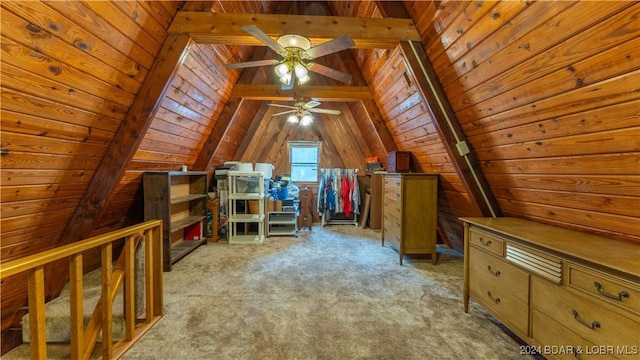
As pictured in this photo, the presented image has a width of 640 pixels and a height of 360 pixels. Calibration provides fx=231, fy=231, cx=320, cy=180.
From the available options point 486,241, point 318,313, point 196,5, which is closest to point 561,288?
point 486,241

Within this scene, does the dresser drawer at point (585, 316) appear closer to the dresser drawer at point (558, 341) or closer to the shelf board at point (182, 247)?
the dresser drawer at point (558, 341)

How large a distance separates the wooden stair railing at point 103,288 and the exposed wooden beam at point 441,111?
10.1ft

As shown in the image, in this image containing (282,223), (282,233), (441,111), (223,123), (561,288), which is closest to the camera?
(561,288)

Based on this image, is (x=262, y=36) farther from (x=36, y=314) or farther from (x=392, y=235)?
(x=392, y=235)

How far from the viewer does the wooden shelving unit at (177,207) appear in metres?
3.21

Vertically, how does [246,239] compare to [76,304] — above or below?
below

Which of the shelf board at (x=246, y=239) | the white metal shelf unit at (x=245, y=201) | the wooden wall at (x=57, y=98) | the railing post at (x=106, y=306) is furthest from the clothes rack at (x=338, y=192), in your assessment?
the railing post at (x=106, y=306)

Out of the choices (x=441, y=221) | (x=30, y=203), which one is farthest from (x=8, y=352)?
(x=441, y=221)

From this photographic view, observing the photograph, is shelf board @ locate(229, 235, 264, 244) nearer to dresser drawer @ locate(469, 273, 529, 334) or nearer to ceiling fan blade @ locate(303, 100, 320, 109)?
ceiling fan blade @ locate(303, 100, 320, 109)

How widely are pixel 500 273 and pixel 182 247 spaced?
4.33 m

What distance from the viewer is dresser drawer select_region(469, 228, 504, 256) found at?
186 centimetres

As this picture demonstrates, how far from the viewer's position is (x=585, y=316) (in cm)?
128

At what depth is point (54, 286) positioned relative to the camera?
8.11ft

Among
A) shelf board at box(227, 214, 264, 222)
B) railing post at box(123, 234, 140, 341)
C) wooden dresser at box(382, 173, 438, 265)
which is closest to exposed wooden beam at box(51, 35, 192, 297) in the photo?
railing post at box(123, 234, 140, 341)
